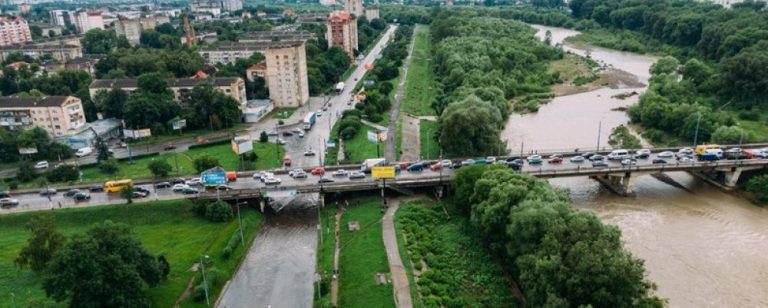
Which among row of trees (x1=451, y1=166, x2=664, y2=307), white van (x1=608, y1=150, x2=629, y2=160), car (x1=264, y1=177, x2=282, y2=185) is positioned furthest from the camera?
white van (x1=608, y1=150, x2=629, y2=160)

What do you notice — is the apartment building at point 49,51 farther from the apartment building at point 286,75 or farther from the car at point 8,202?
the car at point 8,202

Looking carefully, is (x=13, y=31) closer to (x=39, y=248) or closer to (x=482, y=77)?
(x=482, y=77)

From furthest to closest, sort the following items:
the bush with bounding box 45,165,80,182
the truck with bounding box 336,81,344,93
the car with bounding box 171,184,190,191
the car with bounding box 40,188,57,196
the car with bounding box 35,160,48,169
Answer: the truck with bounding box 336,81,344,93 → the car with bounding box 35,160,48,169 → the bush with bounding box 45,165,80,182 → the car with bounding box 40,188,57,196 → the car with bounding box 171,184,190,191

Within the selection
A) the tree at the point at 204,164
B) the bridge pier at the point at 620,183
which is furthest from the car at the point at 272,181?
the bridge pier at the point at 620,183

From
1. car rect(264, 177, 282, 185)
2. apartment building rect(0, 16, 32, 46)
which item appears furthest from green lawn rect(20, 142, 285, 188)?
apartment building rect(0, 16, 32, 46)

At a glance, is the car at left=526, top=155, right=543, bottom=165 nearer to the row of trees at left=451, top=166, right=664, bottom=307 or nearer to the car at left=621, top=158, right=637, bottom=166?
the car at left=621, top=158, right=637, bottom=166

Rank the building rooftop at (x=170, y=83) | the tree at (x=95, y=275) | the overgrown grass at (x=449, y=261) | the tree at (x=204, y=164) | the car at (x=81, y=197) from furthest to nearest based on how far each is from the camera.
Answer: the building rooftop at (x=170, y=83) < the tree at (x=204, y=164) < the car at (x=81, y=197) < the overgrown grass at (x=449, y=261) < the tree at (x=95, y=275)

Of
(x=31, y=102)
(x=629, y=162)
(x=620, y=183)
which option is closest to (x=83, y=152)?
(x=31, y=102)
